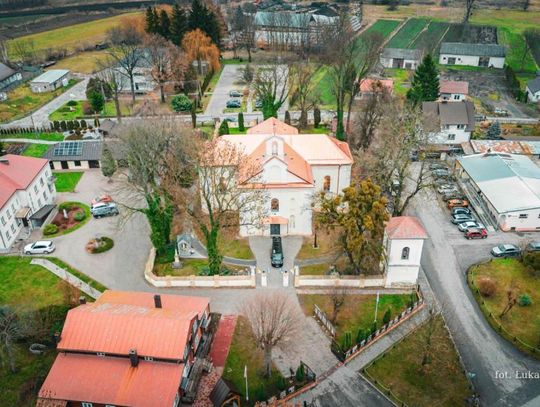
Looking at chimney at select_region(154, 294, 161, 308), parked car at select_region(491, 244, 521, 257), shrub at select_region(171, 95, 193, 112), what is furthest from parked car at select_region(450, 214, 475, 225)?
shrub at select_region(171, 95, 193, 112)

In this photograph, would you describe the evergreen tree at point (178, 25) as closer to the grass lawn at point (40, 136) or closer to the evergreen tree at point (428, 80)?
the grass lawn at point (40, 136)

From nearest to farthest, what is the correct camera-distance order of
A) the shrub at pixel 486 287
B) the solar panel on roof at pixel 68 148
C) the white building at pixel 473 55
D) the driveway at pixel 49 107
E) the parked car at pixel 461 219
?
the shrub at pixel 486 287, the parked car at pixel 461 219, the solar panel on roof at pixel 68 148, the driveway at pixel 49 107, the white building at pixel 473 55

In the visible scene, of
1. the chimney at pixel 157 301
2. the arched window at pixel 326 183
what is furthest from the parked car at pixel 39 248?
the arched window at pixel 326 183

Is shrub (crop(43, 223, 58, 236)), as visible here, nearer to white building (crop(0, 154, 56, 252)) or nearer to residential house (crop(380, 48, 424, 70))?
white building (crop(0, 154, 56, 252))

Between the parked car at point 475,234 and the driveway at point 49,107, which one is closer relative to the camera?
the parked car at point 475,234

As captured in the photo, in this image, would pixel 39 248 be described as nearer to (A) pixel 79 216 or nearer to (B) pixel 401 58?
(A) pixel 79 216

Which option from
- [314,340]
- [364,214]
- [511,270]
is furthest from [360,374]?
[511,270]

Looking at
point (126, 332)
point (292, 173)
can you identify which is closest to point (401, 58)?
point (292, 173)
